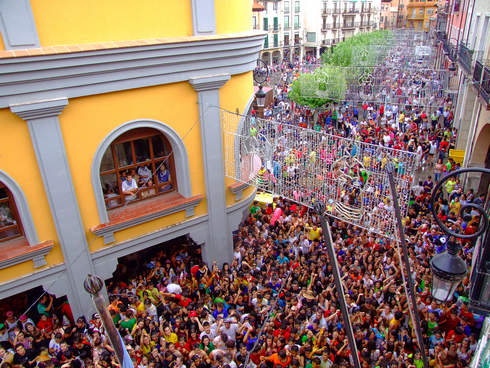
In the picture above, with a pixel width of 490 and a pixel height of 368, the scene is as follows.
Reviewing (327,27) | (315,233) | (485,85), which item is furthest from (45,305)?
(327,27)

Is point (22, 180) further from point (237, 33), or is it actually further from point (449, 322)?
point (449, 322)

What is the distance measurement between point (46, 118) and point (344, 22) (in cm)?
6047

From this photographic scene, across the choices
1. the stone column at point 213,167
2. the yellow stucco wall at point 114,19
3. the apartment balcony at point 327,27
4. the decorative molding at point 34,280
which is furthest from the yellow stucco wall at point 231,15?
the apartment balcony at point 327,27

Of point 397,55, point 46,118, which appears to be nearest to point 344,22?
point 397,55

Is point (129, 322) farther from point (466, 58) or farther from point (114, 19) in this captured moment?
point (466, 58)

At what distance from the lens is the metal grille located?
256 inches

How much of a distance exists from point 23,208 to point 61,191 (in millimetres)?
669

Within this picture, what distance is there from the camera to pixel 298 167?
7.58m

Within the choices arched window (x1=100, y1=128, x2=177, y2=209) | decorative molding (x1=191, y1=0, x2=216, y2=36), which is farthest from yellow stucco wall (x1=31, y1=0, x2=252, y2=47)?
arched window (x1=100, y1=128, x2=177, y2=209)

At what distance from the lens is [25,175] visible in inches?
259

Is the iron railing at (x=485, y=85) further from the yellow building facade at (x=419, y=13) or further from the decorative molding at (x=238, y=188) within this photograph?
the yellow building facade at (x=419, y=13)

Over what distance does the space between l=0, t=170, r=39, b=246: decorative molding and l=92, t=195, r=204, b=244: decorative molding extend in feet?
3.42

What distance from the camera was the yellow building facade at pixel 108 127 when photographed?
627 centimetres

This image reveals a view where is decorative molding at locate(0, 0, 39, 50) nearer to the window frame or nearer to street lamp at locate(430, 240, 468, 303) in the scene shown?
street lamp at locate(430, 240, 468, 303)
